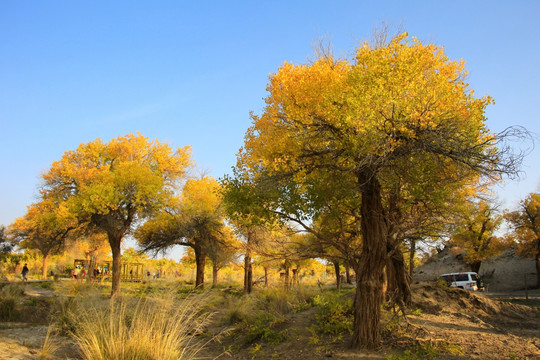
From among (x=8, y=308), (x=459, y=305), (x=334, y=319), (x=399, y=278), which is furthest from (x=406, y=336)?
(x=8, y=308)

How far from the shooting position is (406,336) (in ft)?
27.0

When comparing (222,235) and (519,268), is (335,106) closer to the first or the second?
(222,235)

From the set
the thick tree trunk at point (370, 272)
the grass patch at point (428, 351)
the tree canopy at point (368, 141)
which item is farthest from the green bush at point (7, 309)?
the grass patch at point (428, 351)

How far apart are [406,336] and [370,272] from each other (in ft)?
5.54

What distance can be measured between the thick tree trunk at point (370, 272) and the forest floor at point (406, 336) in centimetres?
36

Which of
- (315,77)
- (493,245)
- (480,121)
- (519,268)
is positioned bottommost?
(519,268)

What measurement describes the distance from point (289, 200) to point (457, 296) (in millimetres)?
8665

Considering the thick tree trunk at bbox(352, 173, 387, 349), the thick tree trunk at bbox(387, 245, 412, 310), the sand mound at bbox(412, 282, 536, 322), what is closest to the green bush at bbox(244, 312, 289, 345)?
the thick tree trunk at bbox(352, 173, 387, 349)

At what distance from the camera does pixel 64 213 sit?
19.1 metres

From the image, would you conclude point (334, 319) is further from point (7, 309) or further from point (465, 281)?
point (465, 281)

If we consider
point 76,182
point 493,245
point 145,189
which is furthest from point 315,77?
point 493,245

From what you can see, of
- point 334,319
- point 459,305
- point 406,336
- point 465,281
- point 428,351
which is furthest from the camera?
point 465,281

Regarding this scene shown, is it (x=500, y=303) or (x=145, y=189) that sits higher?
(x=145, y=189)

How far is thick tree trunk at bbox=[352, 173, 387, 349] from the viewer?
7.88m
